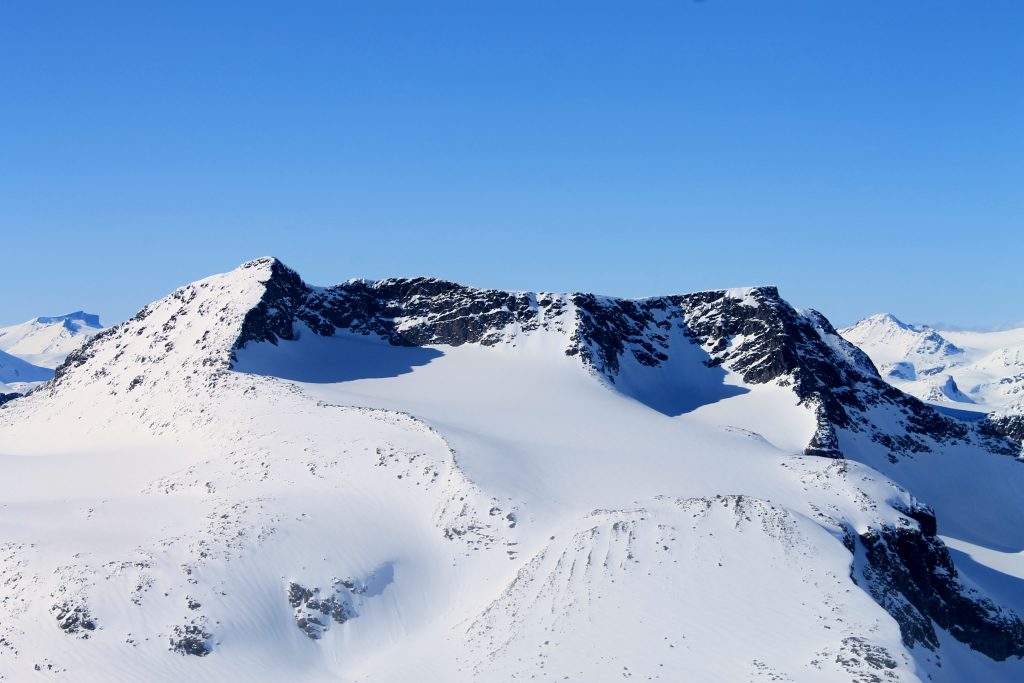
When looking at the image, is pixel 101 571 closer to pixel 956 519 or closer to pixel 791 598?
pixel 791 598

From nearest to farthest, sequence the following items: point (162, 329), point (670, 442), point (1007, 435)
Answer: point (670, 442) < point (162, 329) < point (1007, 435)

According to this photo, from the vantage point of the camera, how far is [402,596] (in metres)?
70.7

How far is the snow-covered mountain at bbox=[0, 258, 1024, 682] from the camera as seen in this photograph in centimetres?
6216

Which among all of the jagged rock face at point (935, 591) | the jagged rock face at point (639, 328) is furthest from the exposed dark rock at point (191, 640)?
the jagged rock face at point (639, 328)

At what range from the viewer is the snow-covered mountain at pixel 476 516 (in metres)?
Result: 62.2

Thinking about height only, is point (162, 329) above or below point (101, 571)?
above

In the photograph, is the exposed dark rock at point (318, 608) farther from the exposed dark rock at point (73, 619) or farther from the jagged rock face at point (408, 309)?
the jagged rock face at point (408, 309)

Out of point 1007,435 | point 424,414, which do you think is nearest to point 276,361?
point 424,414

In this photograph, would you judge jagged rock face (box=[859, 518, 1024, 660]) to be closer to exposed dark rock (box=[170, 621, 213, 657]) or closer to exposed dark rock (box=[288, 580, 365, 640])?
exposed dark rock (box=[288, 580, 365, 640])

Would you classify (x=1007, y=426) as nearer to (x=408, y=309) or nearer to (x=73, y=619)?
(x=408, y=309)

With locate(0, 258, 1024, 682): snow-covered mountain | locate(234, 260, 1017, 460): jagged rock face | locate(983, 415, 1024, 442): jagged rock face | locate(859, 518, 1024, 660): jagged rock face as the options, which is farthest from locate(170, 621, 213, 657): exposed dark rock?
locate(983, 415, 1024, 442): jagged rock face

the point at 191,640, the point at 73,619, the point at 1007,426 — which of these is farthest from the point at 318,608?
the point at 1007,426

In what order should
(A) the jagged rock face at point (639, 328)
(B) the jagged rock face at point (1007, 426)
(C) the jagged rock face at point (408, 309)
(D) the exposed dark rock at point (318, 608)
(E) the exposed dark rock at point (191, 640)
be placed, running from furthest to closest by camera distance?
(B) the jagged rock face at point (1007, 426), (C) the jagged rock face at point (408, 309), (A) the jagged rock face at point (639, 328), (D) the exposed dark rock at point (318, 608), (E) the exposed dark rock at point (191, 640)

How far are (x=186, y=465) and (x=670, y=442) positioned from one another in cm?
4239
